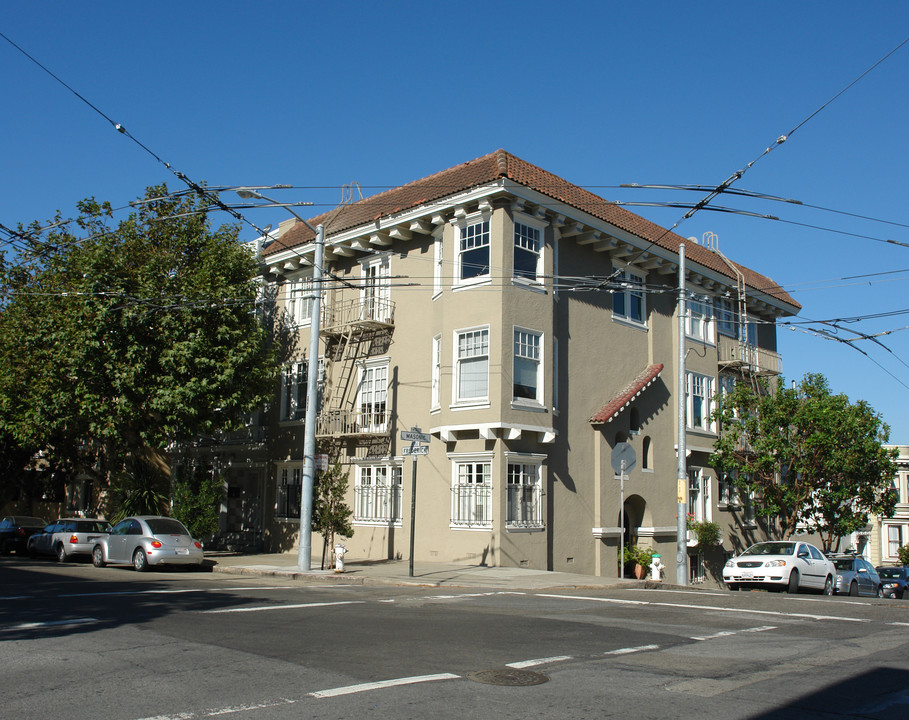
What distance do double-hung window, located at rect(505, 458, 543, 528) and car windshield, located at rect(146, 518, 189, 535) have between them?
8.15 meters

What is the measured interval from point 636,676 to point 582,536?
1522 centimetres

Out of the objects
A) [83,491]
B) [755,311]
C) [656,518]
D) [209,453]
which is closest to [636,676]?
[656,518]

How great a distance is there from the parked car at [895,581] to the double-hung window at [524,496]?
14699mm

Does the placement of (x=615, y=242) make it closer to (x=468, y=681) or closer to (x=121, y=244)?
(x=121, y=244)

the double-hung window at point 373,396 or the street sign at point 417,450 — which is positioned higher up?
the double-hung window at point 373,396

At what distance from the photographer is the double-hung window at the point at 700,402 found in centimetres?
2853

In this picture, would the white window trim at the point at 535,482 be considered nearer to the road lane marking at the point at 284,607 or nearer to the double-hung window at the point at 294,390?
the road lane marking at the point at 284,607

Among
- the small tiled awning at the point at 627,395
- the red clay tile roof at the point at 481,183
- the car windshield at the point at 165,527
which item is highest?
the red clay tile roof at the point at 481,183

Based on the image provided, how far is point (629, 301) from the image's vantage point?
26109mm

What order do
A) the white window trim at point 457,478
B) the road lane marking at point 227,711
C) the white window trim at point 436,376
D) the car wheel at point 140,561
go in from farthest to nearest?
1. the white window trim at point 436,376
2. the white window trim at point 457,478
3. the car wheel at point 140,561
4. the road lane marking at point 227,711

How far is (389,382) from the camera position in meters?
24.2

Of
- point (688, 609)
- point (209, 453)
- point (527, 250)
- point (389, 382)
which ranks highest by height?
point (527, 250)

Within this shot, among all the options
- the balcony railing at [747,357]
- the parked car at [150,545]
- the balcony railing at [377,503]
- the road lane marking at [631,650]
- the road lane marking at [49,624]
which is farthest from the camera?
the balcony railing at [747,357]

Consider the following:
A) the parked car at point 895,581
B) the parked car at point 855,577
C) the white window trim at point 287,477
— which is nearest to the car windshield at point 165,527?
the white window trim at point 287,477
